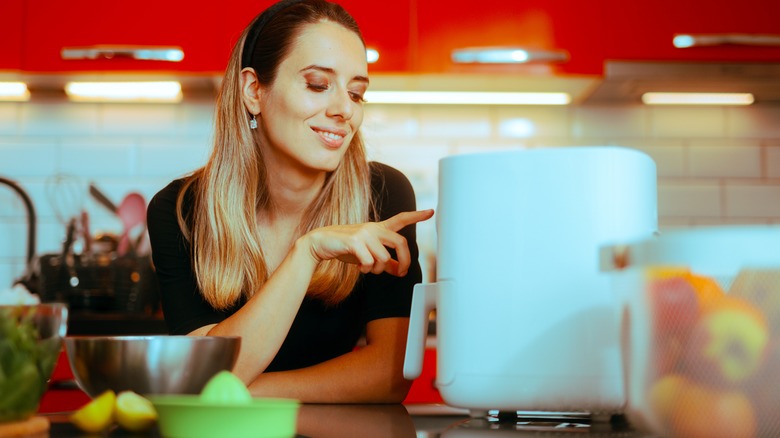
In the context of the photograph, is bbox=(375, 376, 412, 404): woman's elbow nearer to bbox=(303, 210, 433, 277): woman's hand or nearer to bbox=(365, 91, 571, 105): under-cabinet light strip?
bbox=(303, 210, 433, 277): woman's hand

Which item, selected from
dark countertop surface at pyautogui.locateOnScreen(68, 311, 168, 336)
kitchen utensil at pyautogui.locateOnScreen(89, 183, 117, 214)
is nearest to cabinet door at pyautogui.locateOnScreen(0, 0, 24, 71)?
kitchen utensil at pyautogui.locateOnScreen(89, 183, 117, 214)

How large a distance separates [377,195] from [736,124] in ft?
4.69

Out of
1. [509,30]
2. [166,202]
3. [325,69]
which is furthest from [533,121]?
[166,202]

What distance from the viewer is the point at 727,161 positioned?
2664 mm

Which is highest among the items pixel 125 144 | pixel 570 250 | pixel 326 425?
pixel 125 144

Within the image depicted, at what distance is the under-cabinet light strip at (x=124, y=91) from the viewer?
2482 millimetres

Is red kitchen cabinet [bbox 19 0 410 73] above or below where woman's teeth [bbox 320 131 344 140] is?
above

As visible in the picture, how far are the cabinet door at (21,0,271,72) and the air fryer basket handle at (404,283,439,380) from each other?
1.55m

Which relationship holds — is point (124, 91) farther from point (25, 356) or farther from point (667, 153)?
point (25, 356)

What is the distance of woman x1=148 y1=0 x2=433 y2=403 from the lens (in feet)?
5.10

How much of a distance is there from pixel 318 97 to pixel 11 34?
1.18 meters

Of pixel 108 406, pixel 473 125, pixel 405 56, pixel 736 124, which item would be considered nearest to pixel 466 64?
pixel 405 56

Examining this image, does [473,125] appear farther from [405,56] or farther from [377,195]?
[377,195]

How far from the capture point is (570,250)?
802mm
